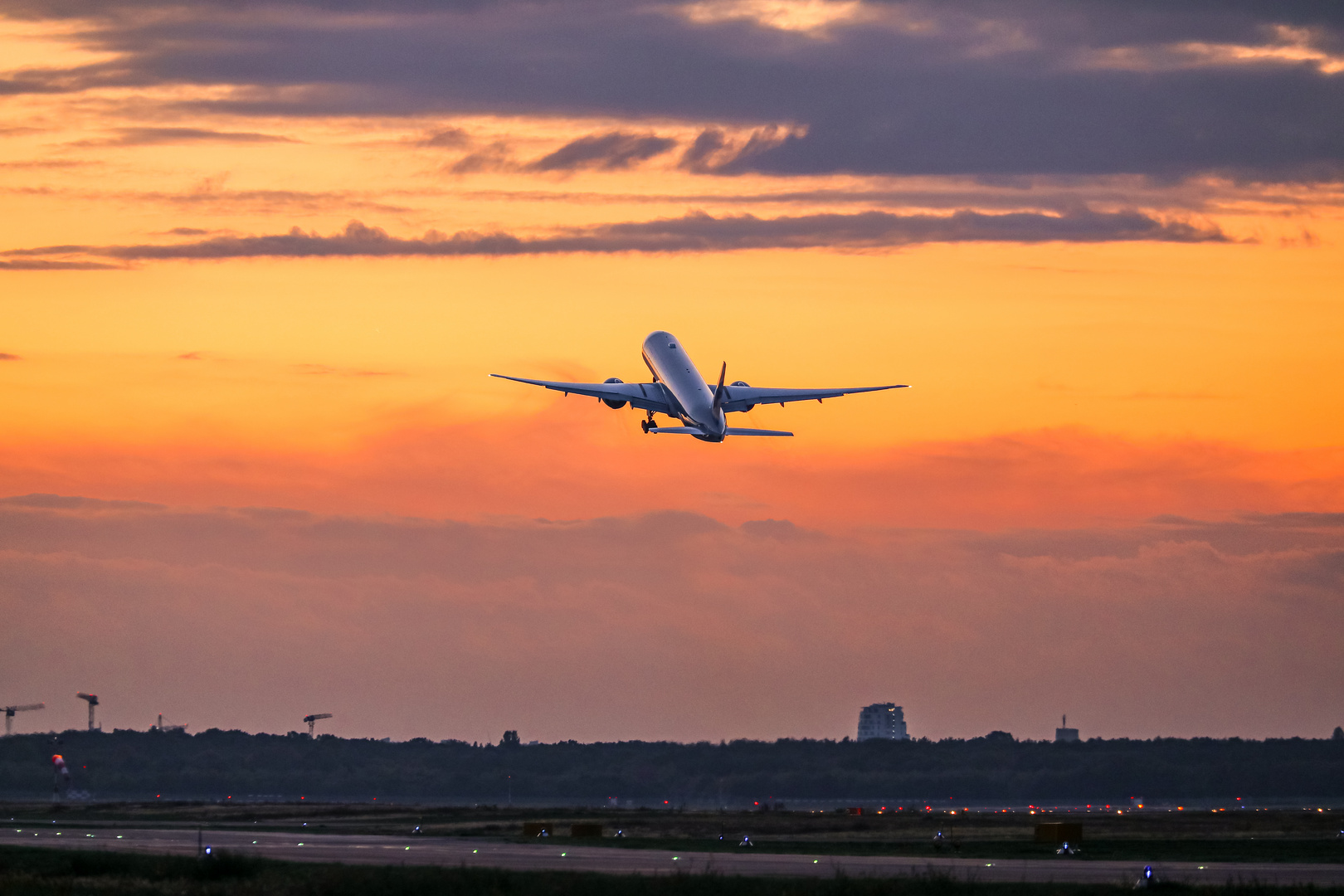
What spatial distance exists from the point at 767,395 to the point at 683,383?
624 cm

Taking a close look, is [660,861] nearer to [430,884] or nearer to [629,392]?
[430,884]

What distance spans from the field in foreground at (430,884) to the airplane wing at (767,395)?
58.6 m

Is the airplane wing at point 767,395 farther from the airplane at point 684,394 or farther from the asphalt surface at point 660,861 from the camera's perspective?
the asphalt surface at point 660,861

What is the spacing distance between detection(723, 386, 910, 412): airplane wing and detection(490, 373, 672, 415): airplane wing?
15.4ft

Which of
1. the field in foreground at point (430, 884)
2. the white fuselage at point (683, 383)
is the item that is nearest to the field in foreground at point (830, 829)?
the field in foreground at point (430, 884)

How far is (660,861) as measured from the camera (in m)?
75.4

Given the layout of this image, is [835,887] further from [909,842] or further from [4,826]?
[4,826]

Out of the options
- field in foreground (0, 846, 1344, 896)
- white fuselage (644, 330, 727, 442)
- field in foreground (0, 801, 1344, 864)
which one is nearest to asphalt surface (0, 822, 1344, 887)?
field in foreground (0, 846, 1344, 896)

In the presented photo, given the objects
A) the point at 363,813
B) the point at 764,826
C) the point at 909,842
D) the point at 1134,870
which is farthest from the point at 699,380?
the point at 1134,870

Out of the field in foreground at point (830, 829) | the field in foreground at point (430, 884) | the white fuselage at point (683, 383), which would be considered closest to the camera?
the field in foreground at point (430, 884)

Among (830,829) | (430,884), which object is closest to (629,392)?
(830,829)

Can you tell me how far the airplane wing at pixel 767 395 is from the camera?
404 feet

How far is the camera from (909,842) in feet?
305

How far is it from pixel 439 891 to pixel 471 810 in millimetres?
98944
